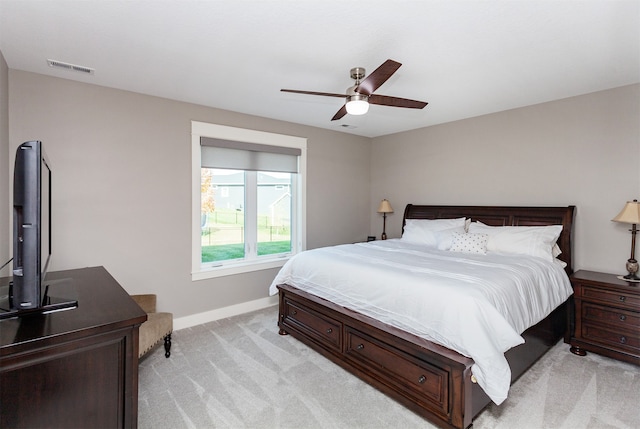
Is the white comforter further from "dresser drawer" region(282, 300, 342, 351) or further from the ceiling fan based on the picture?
the ceiling fan

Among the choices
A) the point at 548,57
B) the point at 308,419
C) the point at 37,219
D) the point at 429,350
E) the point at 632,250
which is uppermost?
the point at 548,57

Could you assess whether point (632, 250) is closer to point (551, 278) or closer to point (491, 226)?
point (551, 278)

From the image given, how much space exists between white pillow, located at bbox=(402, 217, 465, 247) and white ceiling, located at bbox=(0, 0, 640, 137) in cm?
158

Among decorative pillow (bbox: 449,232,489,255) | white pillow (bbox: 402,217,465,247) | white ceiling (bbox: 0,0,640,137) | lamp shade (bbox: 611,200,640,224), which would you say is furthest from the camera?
white pillow (bbox: 402,217,465,247)

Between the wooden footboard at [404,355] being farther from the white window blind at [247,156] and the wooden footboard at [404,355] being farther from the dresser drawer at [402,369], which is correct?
the white window blind at [247,156]

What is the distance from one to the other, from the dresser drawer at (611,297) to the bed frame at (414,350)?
243 millimetres

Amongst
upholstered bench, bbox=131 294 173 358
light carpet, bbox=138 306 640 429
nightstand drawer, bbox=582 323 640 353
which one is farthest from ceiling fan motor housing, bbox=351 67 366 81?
nightstand drawer, bbox=582 323 640 353

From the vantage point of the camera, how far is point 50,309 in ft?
4.61

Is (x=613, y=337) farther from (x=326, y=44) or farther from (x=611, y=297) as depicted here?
(x=326, y=44)

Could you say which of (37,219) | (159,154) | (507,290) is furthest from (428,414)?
(159,154)

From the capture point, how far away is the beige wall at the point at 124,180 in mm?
2840

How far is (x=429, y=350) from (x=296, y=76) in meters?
2.51

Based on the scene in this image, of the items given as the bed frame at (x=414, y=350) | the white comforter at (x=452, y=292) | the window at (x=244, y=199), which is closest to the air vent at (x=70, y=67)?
the window at (x=244, y=199)

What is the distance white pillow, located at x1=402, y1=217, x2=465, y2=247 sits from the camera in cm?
408
